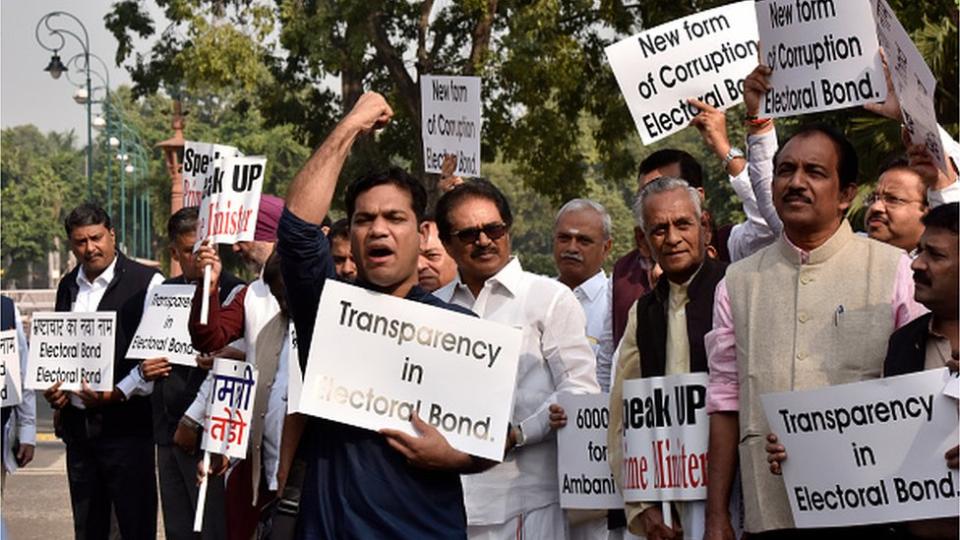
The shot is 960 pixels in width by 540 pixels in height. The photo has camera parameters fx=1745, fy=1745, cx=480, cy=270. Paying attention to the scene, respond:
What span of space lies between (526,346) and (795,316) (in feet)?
5.56

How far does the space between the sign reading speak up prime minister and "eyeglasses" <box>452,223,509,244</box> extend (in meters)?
1.71

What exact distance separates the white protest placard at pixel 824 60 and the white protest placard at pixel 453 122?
425 centimetres

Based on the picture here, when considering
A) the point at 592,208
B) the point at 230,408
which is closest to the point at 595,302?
the point at 592,208

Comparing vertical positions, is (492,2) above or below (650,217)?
above

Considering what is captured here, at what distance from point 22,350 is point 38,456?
10.1 m

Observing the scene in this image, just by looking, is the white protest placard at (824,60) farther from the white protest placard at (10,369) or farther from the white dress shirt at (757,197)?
the white protest placard at (10,369)

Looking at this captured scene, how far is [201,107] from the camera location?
5512 inches

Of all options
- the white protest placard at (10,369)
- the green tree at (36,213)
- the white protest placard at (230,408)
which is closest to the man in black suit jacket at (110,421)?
the white protest placard at (10,369)

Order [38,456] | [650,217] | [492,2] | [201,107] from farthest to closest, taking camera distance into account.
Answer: [201,107], [492,2], [38,456], [650,217]

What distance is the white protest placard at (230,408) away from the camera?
7.75 m

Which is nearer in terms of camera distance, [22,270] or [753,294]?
[753,294]

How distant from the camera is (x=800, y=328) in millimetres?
5297

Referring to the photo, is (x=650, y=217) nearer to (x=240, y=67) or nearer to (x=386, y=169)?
(x=386, y=169)

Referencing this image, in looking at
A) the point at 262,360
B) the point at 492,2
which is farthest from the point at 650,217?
the point at 492,2
